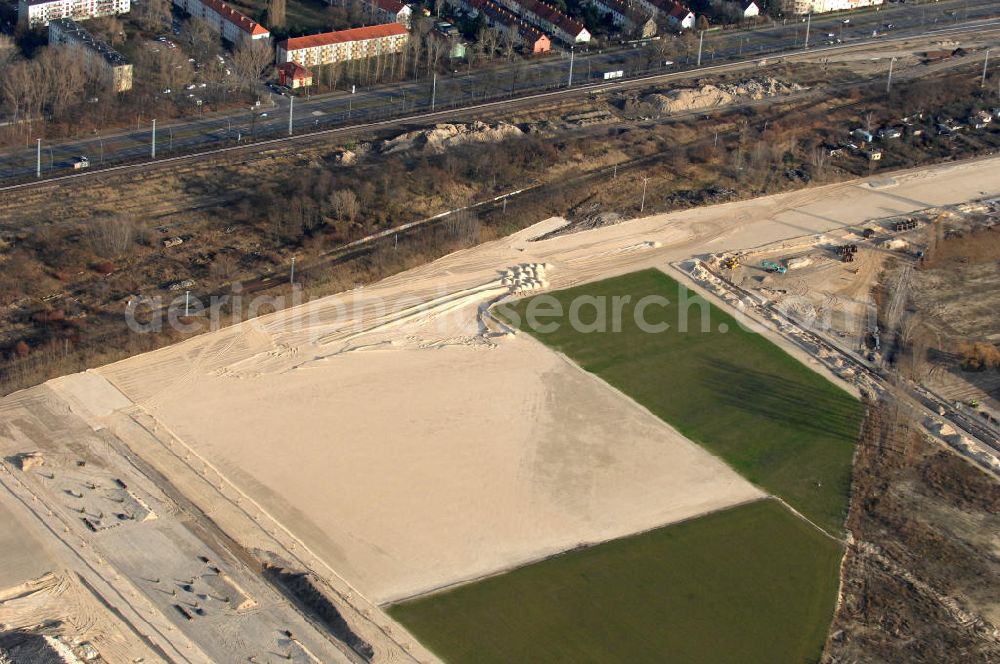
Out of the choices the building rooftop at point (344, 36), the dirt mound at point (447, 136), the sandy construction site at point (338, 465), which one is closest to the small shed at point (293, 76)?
the building rooftop at point (344, 36)

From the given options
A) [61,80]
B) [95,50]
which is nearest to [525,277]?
[61,80]

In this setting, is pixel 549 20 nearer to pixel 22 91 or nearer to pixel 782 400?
pixel 22 91

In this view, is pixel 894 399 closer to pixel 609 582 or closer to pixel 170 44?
pixel 609 582

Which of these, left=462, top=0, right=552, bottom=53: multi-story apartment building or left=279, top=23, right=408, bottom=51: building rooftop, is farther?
left=462, top=0, right=552, bottom=53: multi-story apartment building

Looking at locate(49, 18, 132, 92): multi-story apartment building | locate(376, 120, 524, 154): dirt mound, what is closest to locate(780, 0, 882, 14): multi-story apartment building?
locate(376, 120, 524, 154): dirt mound

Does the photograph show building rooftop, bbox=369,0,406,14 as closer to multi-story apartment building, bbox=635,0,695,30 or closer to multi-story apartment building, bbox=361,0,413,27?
multi-story apartment building, bbox=361,0,413,27

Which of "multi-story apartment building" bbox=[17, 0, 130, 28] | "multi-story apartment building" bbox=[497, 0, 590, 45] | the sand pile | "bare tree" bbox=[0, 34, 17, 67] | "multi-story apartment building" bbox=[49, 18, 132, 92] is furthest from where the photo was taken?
"multi-story apartment building" bbox=[497, 0, 590, 45]

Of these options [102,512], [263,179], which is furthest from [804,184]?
[102,512]
